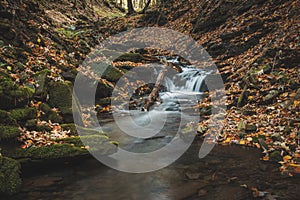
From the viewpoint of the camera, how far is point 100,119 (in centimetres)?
814

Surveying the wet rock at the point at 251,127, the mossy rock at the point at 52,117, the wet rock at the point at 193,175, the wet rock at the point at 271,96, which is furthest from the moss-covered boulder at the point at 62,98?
the wet rock at the point at 271,96

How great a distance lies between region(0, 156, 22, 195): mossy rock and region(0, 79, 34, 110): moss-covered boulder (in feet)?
5.16

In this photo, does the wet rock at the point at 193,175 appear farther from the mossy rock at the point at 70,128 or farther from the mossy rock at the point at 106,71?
the mossy rock at the point at 106,71

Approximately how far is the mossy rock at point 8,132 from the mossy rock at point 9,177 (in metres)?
0.70

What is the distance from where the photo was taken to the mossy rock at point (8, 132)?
4309 millimetres

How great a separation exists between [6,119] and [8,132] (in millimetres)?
313

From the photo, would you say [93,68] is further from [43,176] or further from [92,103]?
[43,176]

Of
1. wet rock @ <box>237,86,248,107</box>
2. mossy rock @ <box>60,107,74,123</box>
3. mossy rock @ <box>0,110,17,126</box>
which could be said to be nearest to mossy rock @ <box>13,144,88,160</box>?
mossy rock @ <box>0,110,17,126</box>

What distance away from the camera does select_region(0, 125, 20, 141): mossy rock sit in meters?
4.31

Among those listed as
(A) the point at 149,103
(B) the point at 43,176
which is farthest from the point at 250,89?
(B) the point at 43,176

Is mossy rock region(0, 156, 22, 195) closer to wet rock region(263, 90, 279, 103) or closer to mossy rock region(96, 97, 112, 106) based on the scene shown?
mossy rock region(96, 97, 112, 106)

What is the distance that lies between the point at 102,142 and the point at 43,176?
4.51 feet

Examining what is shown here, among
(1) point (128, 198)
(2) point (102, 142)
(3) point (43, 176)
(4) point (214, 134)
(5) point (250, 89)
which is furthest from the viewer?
(5) point (250, 89)

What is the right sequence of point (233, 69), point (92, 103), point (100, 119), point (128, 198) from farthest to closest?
point (233, 69)
point (92, 103)
point (100, 119)
point (128, 198)
